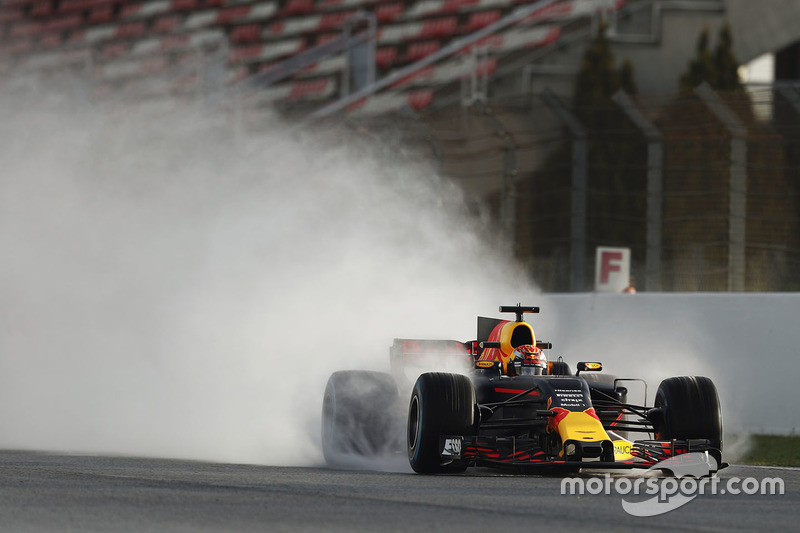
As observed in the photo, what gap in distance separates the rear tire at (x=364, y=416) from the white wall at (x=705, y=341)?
9.95ft

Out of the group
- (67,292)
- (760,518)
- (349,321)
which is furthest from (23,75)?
(760,518)

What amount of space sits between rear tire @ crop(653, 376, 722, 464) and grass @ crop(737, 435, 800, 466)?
2.01 m

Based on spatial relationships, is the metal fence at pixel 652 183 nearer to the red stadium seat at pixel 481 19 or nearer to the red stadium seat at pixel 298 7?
the red stadium seat at pixel 481 19

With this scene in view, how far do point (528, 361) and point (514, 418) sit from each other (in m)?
0.75

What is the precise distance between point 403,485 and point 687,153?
9.23m

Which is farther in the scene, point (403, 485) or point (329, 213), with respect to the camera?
point (329, 213)

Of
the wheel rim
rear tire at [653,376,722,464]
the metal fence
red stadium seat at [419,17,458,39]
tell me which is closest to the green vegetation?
the metal fence

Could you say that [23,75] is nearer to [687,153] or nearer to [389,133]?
[389,133]

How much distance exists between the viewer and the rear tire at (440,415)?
908 cm

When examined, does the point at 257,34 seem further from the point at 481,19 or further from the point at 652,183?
the point at 652,183

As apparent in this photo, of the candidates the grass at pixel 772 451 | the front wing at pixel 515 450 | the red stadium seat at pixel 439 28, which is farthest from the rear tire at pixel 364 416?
the red stadium seat at pixel 439 28

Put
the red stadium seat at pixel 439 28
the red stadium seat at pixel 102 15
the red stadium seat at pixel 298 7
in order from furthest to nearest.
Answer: the red stadium seat at pixel 102 15, the red stadium seat at pixel 298 7, the red stadium seat at pixel 439 28

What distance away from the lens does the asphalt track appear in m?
6.28

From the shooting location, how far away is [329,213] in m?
16.7
